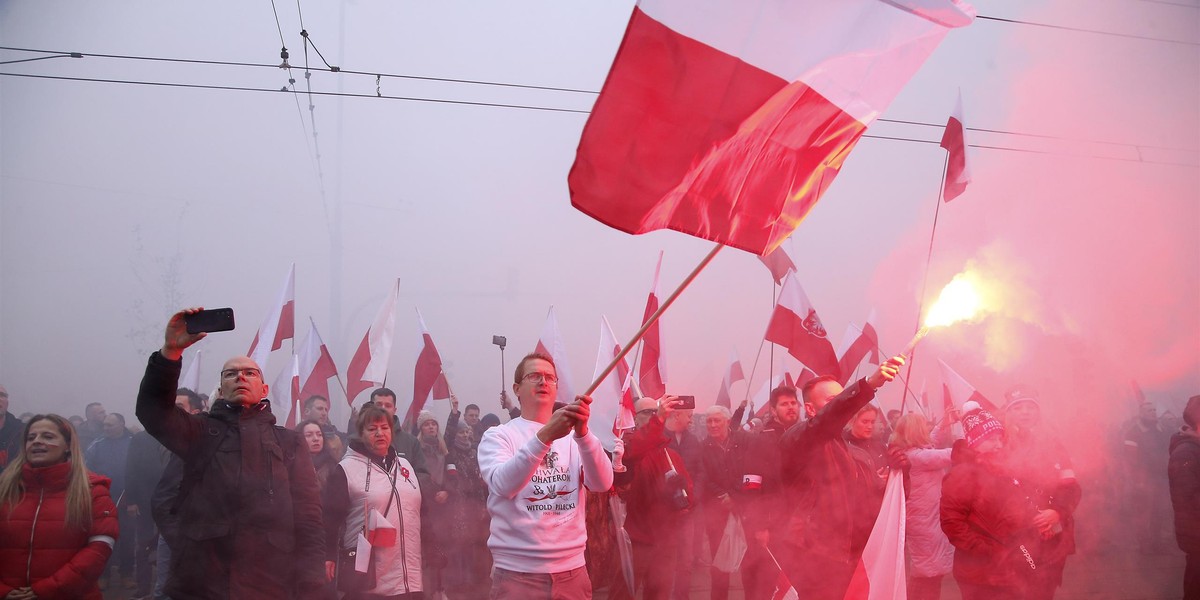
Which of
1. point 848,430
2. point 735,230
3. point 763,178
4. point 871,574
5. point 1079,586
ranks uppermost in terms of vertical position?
point 763,178

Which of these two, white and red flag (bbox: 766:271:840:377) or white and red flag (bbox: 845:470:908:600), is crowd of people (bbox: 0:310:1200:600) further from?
white and red flag (bbox: 766:271:840:377)

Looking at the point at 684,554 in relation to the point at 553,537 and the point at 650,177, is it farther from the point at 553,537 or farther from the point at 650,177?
the point at 650,177

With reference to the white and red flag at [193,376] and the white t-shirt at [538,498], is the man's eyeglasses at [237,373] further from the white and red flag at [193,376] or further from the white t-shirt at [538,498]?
the white and red flag at [193,376]

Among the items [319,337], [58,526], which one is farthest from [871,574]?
[319,337]

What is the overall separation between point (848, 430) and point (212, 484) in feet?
10.7

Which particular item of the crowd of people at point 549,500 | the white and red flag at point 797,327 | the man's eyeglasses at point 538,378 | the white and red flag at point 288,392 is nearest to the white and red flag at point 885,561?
the crowd of people at point 549,500

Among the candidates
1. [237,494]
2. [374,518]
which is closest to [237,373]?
[237,494]

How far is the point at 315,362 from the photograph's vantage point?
29.5ft

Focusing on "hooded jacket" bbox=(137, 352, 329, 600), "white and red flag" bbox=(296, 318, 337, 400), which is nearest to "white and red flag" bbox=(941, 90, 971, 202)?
"hooded jacket" bbox=(137, 352, 329, 600)

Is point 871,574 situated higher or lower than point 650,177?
lower

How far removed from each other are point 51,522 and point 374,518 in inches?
57.4

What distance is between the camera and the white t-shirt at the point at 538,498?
10.3 feet

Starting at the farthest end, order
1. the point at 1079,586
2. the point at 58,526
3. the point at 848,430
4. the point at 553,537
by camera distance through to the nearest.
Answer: the point at 1079,586 → the point at 848,430 → the point at 58,526 → the point at 553,537

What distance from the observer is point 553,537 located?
10.4 feet
